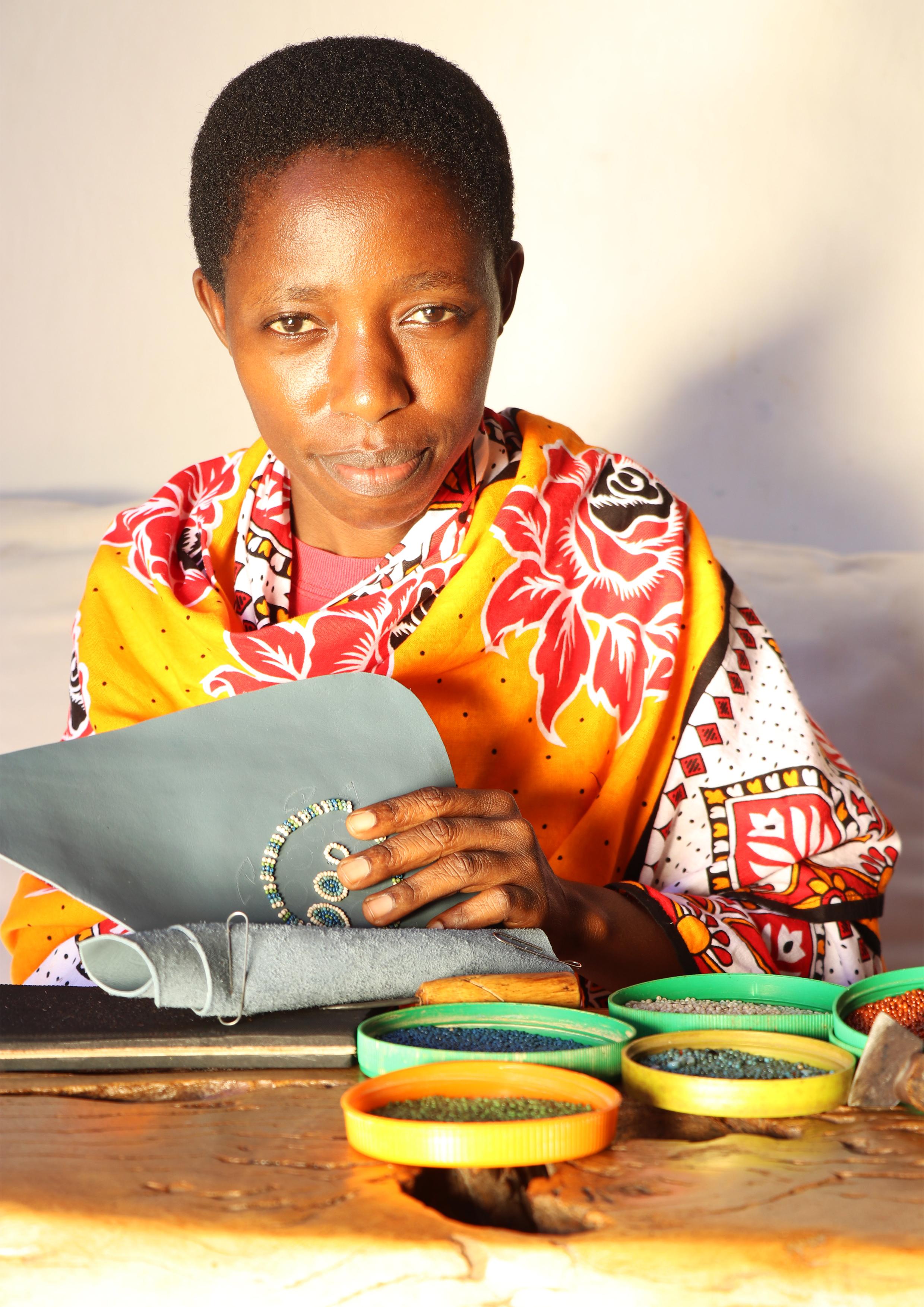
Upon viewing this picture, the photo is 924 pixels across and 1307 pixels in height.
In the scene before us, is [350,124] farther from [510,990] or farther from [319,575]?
[510,990]

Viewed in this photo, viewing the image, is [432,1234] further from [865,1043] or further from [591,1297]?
[865,1043]

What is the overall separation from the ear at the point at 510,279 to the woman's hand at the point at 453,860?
44 cm

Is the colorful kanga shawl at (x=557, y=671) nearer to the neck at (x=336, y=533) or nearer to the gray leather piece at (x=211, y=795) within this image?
the neck at (x=336, y=533)

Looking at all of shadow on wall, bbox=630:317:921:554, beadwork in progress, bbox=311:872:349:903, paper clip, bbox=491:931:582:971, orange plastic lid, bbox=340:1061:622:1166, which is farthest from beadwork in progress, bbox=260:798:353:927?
shadow on wall, bbox=630:317:921:554

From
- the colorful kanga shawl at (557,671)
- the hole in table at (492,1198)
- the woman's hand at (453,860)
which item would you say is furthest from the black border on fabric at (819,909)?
the hole in table at (492,1198)

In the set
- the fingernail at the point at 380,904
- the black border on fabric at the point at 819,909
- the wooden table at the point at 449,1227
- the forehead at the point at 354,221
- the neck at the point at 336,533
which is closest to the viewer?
the wooden table at the point at 449,1227

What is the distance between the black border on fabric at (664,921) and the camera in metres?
0.94

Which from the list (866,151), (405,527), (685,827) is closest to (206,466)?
(405,527)

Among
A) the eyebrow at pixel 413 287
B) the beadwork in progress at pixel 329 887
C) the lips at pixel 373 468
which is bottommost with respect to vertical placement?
the beadwork in progress at pixel 329 887

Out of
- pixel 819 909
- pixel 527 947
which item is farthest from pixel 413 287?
pixel 819 909

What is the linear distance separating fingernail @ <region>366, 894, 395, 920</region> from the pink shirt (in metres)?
0.47

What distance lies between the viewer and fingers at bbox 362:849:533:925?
763 mm

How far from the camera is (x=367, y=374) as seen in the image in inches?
36.7

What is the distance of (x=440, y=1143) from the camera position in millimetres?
472
